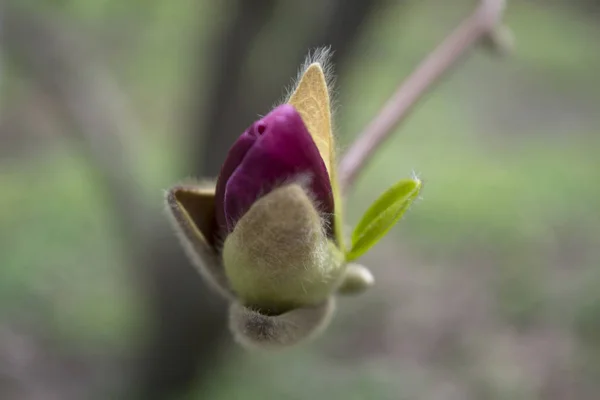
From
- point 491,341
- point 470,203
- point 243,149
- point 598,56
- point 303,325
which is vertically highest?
point 598,56

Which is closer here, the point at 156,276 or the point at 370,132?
the point at 370,132

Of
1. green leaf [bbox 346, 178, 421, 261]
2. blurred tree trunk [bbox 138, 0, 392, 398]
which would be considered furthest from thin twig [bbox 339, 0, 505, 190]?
blurred tree trunk [bbox 138, 0, 392, 398]

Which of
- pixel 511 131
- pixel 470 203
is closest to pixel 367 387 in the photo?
pixel 470 203

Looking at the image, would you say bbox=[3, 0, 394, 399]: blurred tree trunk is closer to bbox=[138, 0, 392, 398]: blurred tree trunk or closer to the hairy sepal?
bbox=[138, 0, 392, 398]: blurred tree trunk

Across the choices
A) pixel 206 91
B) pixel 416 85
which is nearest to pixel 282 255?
pixel 416 85

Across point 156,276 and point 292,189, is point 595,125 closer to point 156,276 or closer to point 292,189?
point 156,276

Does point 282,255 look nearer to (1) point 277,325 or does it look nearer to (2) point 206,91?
(1) point 277,325

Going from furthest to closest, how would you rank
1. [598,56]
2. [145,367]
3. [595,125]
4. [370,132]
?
1. [598,56]
2. [595,125]
3. [145,367]
4. [370,132]
